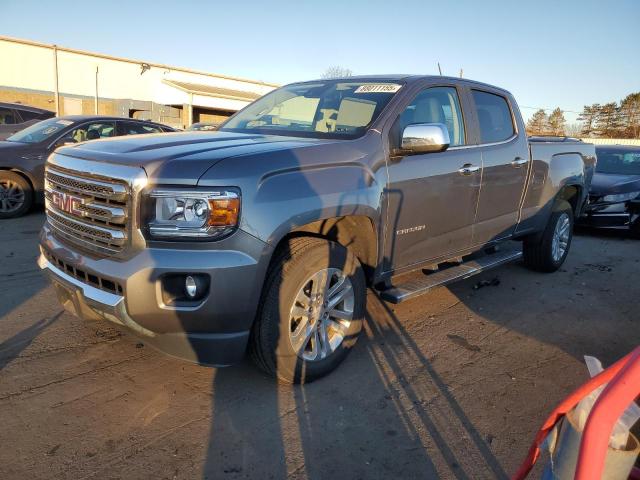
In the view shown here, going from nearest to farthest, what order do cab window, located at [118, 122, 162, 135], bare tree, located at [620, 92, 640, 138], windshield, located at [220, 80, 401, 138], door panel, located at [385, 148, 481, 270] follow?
door panel, located at [385, 148, 481, 270] → windshield, located at [220, 80, 401, 138] → cab window, located at [118, 122, 162, 135] → bare tree, located at [620, 92, 640, 138]

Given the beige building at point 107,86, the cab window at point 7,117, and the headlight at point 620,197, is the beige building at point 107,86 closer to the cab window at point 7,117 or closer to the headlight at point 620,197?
the cab window at point 7,117

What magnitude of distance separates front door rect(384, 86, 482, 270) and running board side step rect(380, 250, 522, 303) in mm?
156

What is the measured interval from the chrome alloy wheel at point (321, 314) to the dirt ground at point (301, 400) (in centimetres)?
24

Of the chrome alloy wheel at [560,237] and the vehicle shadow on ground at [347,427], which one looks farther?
the chrome alloy wheel at [560,237]

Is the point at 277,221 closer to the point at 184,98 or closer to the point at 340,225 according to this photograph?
the point at 340,225

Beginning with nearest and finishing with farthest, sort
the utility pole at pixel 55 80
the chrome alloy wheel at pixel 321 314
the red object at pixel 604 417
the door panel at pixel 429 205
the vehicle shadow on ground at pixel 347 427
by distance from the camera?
1. the red object at pixel 604 417
2. the vehicle shadow on ground at pixel 347 427
3. the chrome alloy wheel at pixel 321 314
4. the door panel at pixel 429 205
5. the utility pole at pixel 55 80

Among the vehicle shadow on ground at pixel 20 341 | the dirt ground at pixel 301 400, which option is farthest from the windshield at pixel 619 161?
the vehicle shadow on ground at pixel 20 341

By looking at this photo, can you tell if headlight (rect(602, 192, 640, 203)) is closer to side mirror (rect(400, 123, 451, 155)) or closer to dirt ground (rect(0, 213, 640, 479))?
dirt ground (rect(0, 213, 640, 479))

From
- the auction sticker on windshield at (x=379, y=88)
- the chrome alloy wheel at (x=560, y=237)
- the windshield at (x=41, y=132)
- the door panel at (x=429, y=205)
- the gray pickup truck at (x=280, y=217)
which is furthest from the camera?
the windshield at (x=41, y=132)

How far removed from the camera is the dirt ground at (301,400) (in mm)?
2467

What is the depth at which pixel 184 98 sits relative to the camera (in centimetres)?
3041

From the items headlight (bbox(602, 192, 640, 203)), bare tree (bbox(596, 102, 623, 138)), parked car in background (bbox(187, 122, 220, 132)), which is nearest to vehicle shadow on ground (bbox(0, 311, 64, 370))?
parked car in background (bbox(187, 122, 220, 132))

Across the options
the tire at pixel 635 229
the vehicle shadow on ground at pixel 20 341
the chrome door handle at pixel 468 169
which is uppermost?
the chrome door handle at pixel 468 169

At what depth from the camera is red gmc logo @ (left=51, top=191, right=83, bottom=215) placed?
9.57ft
